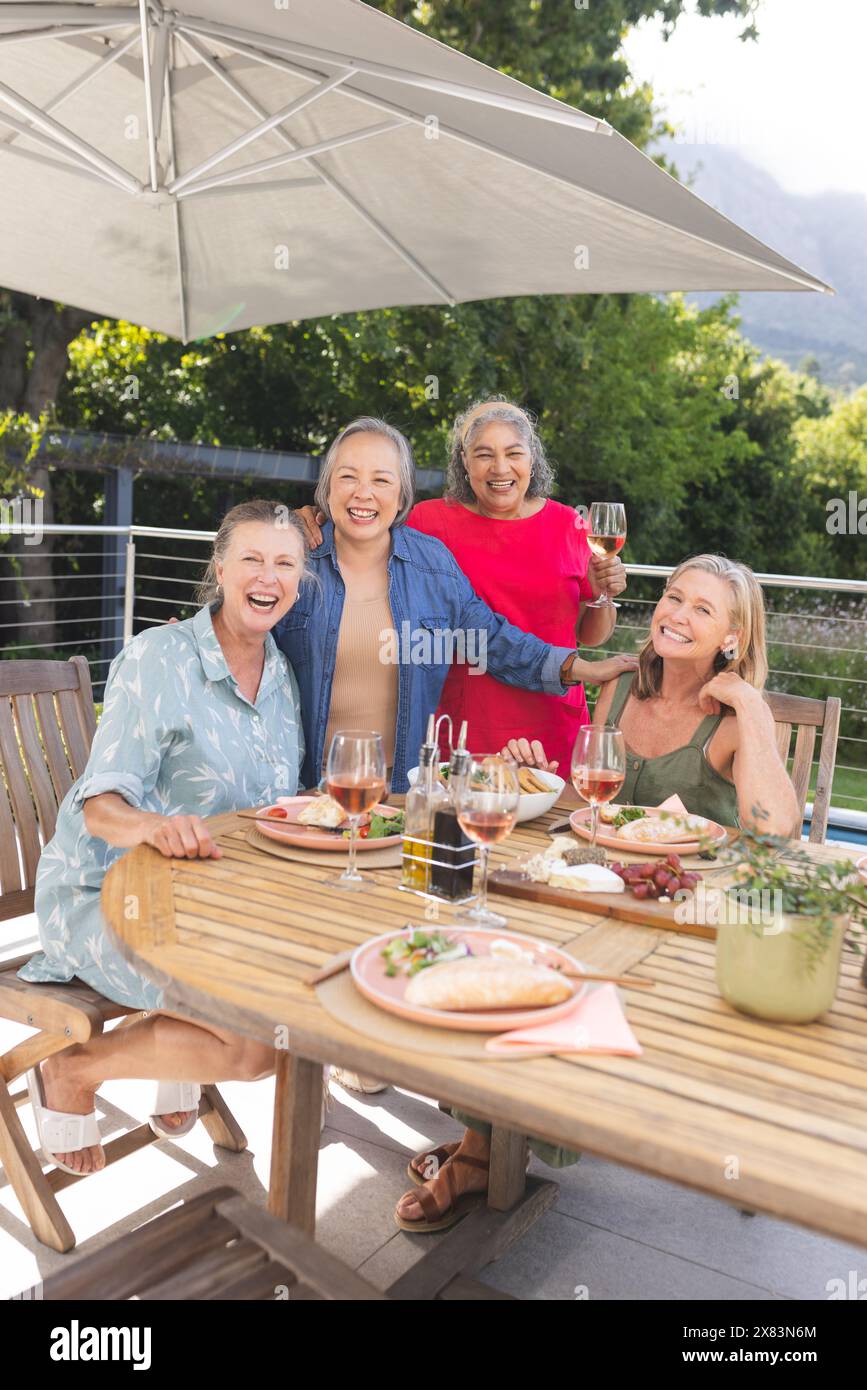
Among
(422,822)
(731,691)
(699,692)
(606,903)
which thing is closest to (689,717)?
(699,692)

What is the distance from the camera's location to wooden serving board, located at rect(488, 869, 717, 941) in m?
1.68

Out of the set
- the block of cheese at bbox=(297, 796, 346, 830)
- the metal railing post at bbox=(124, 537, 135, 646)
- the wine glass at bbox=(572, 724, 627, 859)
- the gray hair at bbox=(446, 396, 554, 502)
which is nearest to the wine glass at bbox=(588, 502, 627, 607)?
the gray hair at bbox=(446, 396, 554, 502)

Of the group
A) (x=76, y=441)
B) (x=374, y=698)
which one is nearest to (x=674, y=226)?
(x=374, y=698)

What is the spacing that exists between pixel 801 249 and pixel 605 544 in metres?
70.3

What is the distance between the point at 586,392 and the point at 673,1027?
16.3 m

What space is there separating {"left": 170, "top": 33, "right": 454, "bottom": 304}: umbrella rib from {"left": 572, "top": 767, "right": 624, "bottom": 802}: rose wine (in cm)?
195

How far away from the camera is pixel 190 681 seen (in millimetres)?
2186

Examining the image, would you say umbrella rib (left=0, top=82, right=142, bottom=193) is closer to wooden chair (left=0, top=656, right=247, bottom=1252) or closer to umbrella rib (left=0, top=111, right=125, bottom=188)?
umbrella rib (left=0, top=111, right=125, bottom=188)

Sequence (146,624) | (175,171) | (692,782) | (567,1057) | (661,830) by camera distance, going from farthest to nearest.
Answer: (146,624), (175,171), (692,782), (661,830), (567,1057)

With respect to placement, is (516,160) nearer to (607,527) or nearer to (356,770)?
(607,527)

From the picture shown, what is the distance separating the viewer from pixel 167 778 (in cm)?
221

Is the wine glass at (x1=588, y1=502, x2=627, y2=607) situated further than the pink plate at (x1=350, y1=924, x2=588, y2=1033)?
Yes

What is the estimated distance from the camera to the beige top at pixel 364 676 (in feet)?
8.95

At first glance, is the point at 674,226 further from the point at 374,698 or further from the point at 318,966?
the point at 318,966
